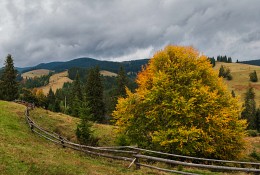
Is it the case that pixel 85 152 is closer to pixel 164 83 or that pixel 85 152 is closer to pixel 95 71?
pixel 164 83

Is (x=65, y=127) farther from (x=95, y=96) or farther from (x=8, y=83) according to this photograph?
(x=8, y=83)

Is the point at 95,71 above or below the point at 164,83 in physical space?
above

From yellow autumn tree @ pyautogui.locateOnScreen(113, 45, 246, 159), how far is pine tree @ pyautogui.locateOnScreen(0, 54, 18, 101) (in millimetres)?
57344

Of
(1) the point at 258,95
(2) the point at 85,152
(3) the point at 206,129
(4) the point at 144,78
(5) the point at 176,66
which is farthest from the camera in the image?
(1) the point at 258,95

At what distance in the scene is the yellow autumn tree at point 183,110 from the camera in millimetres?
27672

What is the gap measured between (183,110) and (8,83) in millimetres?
66718

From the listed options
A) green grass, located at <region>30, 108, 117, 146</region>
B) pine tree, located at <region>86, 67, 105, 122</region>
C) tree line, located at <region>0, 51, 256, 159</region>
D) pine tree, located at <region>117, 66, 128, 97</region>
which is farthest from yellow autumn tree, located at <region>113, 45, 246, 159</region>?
pine tree, located at <region>117, 66, 128, 97</region>

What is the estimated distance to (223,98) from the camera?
3058 centimetres

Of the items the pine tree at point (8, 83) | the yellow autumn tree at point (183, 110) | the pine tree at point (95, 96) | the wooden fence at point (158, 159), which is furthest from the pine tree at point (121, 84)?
the yellow autumn tree at point (183, 110)

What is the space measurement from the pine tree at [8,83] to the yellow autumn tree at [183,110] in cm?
5734

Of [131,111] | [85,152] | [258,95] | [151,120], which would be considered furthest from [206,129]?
[258,95]

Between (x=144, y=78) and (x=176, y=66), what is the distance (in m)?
4.35

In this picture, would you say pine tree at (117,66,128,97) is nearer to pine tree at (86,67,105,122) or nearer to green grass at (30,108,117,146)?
pine tree at (86,67,105,122)

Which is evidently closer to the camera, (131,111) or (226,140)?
(226,140)
